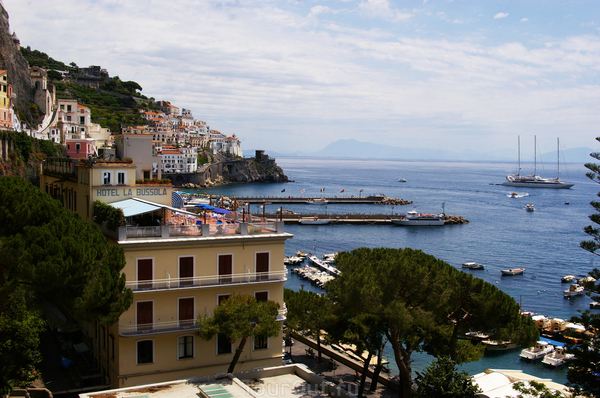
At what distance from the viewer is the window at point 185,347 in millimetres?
15197

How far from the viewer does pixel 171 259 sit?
583 inches

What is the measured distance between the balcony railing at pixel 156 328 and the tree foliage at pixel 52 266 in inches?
57.8

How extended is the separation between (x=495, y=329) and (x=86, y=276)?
1259cm

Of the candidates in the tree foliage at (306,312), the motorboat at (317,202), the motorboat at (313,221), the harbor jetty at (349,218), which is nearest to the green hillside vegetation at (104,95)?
the motorboat at (317,202)

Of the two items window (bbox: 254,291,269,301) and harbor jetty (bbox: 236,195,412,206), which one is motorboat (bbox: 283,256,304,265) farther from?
harbor jetty (bbox: 236,195,412,206)

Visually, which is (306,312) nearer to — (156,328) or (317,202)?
(156,328)

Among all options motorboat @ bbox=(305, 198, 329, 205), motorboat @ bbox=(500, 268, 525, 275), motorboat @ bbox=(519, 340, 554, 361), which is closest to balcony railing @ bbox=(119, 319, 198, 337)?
motorboat @ bbox=(519, 340, 554, 361)

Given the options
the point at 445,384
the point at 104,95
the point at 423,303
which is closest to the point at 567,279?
the point at 423,303

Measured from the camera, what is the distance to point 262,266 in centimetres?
1611

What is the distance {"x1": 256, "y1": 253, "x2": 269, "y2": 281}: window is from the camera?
15945 mm

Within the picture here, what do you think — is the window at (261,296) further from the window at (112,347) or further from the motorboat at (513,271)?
the motorboat at (513,271)

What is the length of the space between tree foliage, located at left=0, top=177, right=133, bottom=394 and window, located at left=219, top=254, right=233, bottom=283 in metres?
2.98

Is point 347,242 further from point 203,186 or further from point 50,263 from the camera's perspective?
point 203,186

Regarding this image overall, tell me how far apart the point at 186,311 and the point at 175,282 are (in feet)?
3.36
